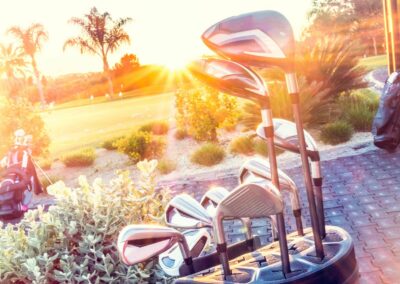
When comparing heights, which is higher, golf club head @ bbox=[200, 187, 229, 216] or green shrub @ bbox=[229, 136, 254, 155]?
golf club head @ bbox=[200, 187, 229, 216]

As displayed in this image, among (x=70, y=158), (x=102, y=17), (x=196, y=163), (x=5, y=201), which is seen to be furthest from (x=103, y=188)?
(x=102, y=17)

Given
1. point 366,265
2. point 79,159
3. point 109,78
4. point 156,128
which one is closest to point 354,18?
point 109,78

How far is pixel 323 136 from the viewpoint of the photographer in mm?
10023

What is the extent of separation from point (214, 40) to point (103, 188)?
163cm

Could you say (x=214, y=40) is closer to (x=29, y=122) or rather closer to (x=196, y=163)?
(x=196, y=163)

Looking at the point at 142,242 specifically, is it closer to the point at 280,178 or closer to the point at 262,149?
the point at 280,178

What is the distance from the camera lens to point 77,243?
351cm

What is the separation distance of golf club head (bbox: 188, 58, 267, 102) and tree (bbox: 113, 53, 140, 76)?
79.2ft

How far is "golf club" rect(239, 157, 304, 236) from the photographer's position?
9.37 feet

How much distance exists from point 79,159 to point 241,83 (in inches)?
398

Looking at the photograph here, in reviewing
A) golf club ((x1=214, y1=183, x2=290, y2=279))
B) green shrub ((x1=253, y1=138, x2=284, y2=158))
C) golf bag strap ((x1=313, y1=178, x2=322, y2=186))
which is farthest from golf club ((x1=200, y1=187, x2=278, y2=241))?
green shrub ((x1=253, y1=138, x2=284, y2=158))

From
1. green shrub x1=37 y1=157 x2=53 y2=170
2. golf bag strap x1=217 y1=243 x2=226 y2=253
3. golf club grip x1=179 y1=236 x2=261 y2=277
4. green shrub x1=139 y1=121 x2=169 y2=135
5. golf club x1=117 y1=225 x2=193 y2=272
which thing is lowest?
green shrub x1=37 y1=157 x2=53 y2=170

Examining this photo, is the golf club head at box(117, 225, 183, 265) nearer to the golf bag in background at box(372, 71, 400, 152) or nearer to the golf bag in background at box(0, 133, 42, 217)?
the golf bag in background at box(372, 71, 400, 152)

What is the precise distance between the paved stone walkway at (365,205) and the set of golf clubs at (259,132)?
1.81 m
